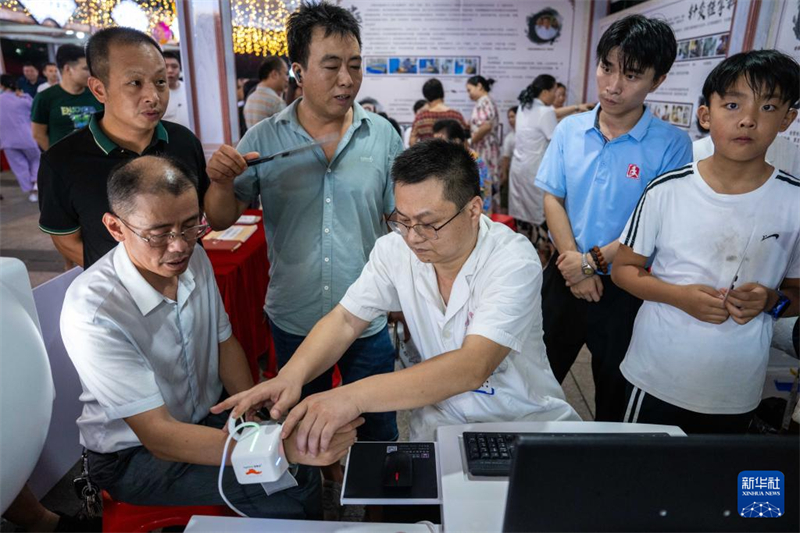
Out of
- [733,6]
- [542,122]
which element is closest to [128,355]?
[733,6]

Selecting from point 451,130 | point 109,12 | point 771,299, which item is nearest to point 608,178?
point 771,299

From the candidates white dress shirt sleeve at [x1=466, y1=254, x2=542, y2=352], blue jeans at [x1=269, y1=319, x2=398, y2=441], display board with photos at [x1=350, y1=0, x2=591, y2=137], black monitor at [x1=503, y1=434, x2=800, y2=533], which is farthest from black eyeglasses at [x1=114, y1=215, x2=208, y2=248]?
display board with photos at [x1=350, y1=0, x2=591, y2=137]

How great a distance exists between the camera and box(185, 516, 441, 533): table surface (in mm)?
877

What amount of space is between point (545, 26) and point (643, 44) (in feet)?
14.7

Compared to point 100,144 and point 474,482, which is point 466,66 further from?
point 474,482

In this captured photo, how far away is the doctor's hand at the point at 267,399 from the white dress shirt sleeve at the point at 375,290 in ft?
0.88

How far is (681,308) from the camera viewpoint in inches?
53.1

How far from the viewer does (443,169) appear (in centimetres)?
121

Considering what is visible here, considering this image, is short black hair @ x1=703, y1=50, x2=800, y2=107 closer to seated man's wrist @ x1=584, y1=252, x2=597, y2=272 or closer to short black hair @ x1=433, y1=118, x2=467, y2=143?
seated man's wrist @ x1=584, y1=252, x2=597, y2=272

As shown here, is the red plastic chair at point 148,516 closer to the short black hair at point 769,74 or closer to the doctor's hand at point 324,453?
the doctor's hand at point 324,453

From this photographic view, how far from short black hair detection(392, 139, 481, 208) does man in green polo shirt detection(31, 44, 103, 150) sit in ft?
12.1

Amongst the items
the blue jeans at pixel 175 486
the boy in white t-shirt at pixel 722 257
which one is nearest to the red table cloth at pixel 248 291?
the blue jeans at pixel 175 486

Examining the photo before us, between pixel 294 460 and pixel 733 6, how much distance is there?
11.3 feet

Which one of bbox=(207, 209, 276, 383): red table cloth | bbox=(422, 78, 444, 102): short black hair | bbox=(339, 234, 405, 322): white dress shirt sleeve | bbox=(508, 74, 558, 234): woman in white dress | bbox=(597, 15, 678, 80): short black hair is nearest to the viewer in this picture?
bbox=(339, 234, 405, 322): white dress shirt sleeve
